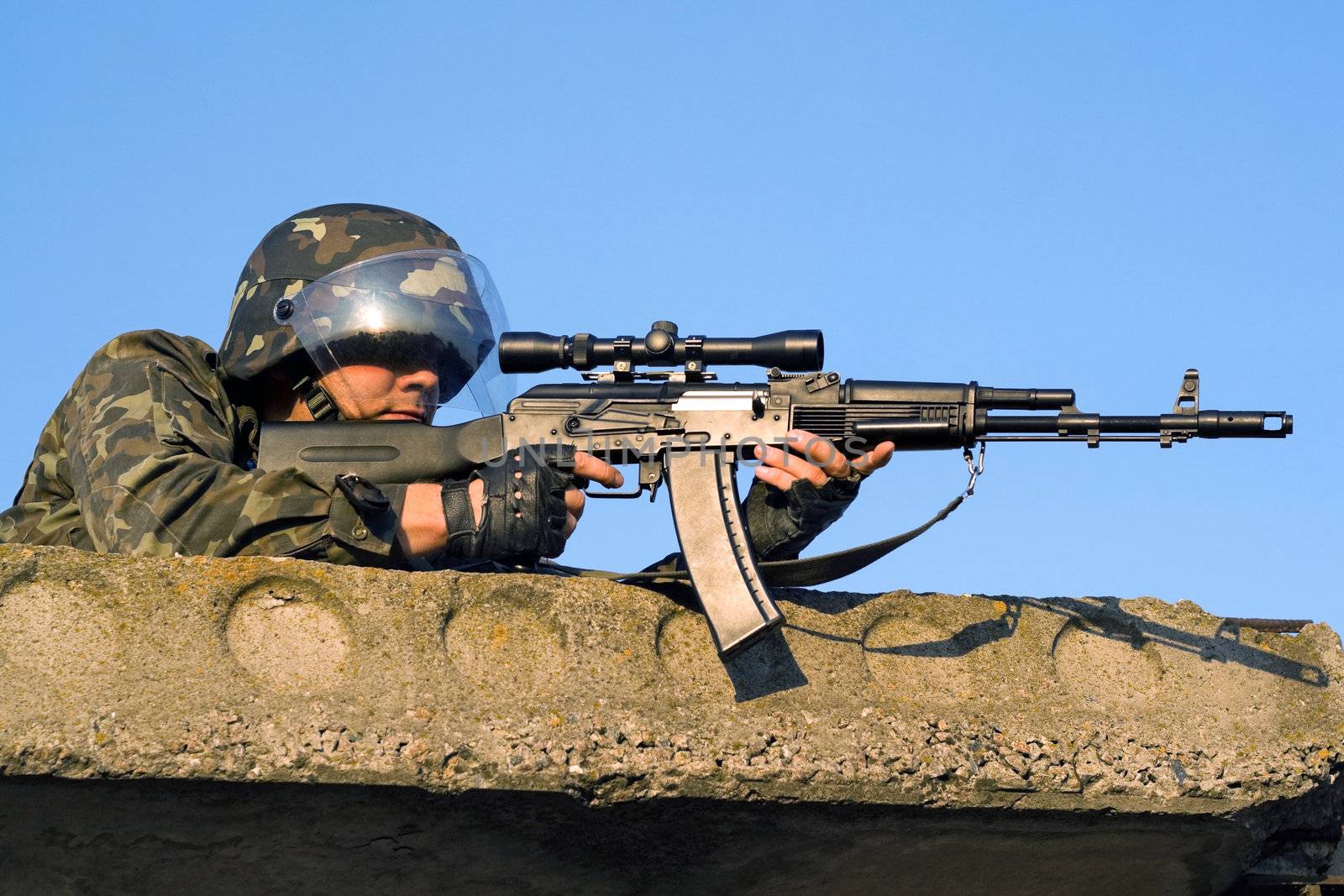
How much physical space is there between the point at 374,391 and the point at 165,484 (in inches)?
49.5

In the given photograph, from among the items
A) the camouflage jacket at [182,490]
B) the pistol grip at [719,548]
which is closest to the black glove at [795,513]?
the camouflage jacket at [182,490]

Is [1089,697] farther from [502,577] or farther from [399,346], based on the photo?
[399,346]

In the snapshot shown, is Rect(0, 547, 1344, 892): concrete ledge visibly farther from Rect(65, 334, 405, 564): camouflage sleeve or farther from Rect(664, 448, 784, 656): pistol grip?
Rect(65, 334, 405, 564): camouflage sleeve

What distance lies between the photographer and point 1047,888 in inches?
239

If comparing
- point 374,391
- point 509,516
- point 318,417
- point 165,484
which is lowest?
point 509,516

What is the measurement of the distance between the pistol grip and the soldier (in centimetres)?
18

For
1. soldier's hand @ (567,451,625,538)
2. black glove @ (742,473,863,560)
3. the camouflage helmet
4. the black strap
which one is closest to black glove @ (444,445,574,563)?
soldier's hand @ (567,451,625,538)

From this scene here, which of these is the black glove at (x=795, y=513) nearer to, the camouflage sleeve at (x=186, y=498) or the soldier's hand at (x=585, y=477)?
the soldier's hand at (x=585, y=477)

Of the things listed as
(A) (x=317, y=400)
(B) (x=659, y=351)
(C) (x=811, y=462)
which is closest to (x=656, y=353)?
(B) (x=659, y=351)

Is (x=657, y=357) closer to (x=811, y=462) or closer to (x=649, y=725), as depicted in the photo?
(x=811, y=462)

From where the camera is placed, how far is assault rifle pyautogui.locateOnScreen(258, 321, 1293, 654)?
21.3 feet

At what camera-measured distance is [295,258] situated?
7457 mm

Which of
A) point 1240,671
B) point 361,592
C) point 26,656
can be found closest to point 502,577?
point 361,592

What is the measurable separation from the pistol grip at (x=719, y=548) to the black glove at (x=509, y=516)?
0.48m
